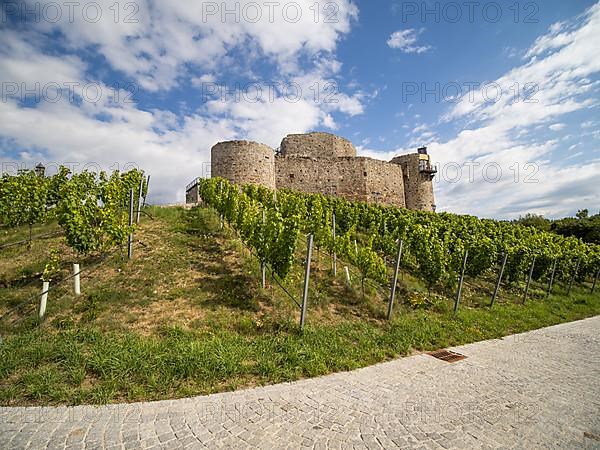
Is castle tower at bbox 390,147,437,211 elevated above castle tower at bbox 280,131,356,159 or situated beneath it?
situated beneath

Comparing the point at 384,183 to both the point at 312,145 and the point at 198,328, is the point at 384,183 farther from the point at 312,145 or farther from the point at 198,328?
the point at 198,328

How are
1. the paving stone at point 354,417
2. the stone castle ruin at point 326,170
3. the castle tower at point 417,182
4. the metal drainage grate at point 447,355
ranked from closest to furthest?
1. the paving stone at point 354,417
2. the metal drainage grate at point 447,355
3. the stone castle ruin at point 326,170
4. the castle tower at point 417,182

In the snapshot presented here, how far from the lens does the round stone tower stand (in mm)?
22969

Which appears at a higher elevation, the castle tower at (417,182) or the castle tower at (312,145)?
the castle tower at (312,145)

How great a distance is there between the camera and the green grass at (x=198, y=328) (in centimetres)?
383

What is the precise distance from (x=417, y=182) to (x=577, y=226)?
17.3 meters

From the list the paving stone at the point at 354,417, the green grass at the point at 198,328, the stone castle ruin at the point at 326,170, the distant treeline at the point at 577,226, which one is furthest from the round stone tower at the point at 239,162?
the distant treeline at the point at 577,226

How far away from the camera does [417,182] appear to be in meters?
31.8

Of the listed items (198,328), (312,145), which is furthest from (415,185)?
(198,328)

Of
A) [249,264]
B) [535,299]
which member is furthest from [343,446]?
[535,299]

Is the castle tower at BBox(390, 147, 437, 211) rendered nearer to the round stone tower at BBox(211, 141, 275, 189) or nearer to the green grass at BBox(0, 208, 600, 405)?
the round stone tower at BBox(211, 141, 275, 189)

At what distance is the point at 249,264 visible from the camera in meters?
8.62

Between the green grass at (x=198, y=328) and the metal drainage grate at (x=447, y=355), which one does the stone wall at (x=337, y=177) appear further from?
the metal drainage grate at (x=447, y=355)

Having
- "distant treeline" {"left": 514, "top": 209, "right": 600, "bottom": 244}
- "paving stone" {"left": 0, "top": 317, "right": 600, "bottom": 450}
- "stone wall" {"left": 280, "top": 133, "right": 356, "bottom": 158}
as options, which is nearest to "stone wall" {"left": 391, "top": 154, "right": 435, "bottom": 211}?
"stone wall" {"left": 280, "top": 133, "right": 356, "bottom": 158}
